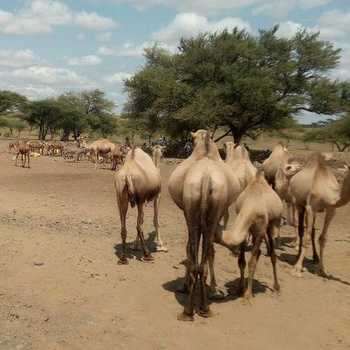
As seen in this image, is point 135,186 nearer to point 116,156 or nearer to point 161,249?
point 161,249

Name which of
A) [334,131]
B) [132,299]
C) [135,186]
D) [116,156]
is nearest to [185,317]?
[132,299]

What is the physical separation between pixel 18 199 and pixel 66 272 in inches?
279

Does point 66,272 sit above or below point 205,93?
below

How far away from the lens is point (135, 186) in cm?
842

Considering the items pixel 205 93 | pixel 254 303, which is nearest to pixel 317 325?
pixel 254 303

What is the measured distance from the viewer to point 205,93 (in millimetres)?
31812

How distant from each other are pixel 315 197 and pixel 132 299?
13.2 feet

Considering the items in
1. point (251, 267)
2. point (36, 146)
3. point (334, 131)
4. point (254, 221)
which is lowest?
point (36, 146)

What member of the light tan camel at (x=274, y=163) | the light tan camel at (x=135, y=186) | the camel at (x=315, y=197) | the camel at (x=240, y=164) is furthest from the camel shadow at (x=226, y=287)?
the light tan camel at (x=274, y=163)

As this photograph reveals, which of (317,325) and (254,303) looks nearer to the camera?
(317,325)

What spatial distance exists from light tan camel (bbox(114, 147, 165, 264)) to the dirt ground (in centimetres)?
52

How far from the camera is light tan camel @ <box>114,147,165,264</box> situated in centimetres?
830

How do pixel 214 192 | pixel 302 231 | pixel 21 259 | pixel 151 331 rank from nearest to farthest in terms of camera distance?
pixel 151 331 < pixel 214 192 < pixel 21 259 < pixel 302 231

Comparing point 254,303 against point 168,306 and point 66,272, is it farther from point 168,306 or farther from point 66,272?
point 66,272
